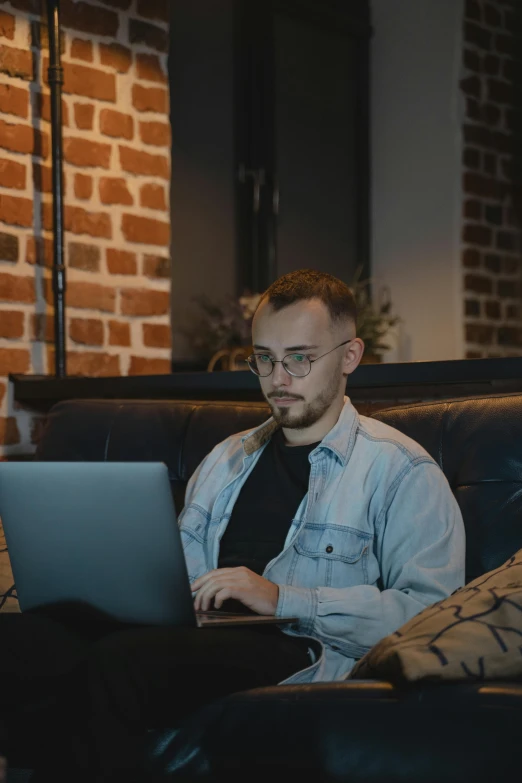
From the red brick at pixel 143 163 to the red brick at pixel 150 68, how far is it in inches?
9.4

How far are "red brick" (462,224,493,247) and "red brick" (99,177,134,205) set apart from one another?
4.96ft

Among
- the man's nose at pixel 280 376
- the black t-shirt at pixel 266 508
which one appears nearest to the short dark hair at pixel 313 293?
the man's nose at pixel 280 376

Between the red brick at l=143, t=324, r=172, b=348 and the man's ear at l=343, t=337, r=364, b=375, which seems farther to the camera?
the red brick at l=143, t=324, r=172, b=348

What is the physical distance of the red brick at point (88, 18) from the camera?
3019 millimetres

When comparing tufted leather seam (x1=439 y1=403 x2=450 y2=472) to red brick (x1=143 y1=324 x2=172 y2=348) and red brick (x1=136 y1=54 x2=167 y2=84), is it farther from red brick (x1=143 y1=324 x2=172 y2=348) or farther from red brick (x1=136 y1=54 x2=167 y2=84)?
red brick (x1=136 y1=54 x2=167 y2=84)

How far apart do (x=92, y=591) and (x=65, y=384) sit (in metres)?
1.35

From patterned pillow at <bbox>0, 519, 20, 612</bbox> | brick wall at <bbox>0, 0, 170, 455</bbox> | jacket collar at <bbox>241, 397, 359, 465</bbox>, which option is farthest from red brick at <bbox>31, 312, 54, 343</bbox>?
jacket collar at <bbox>241, 397, 359, 465</bbox>

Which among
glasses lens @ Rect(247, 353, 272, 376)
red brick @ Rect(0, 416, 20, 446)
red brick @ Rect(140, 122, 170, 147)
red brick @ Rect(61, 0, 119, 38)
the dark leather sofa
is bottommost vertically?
the dark leather sofa

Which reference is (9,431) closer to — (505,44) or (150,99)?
(150,99)

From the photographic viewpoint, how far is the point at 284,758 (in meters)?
1.40

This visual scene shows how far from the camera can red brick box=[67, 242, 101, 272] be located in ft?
9.98

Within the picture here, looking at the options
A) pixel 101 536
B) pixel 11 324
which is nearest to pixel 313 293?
pixel 101 536

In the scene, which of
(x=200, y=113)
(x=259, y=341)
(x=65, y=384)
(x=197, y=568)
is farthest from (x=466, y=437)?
(x=200, y=113)

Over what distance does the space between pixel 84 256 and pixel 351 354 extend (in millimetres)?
1295
